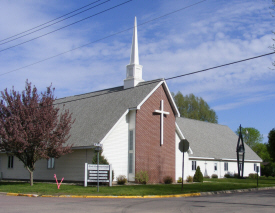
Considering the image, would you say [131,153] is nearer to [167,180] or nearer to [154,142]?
[154,142]

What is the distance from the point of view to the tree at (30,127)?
22891mm

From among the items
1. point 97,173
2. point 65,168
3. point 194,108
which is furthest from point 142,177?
point 194,108

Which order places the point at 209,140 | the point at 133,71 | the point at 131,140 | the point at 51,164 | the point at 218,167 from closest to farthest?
1. the point at 131,140
2. the point at 51,164
3. the point at 133,71
4. the point at 218,167
5. the point at 209,140

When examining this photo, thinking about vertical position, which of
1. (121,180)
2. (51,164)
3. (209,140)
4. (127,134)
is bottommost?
(121,180)

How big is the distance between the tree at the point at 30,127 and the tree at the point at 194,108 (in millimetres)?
46108

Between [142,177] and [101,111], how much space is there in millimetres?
6711

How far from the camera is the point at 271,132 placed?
165ft

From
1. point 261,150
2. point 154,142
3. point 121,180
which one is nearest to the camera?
point 121,180

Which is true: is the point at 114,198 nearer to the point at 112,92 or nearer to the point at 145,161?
the point at 145,161

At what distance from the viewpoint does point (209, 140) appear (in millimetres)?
46812

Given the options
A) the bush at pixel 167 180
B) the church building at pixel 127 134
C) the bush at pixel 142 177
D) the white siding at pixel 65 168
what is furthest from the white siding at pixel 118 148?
the bush at pixel 167 180

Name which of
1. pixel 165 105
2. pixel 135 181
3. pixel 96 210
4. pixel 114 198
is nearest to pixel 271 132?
pixel 165 105

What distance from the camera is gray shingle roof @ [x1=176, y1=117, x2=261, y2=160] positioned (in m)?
43.1

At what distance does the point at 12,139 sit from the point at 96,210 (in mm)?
12471
